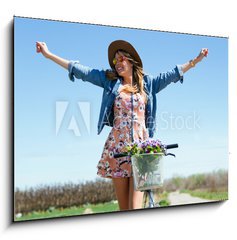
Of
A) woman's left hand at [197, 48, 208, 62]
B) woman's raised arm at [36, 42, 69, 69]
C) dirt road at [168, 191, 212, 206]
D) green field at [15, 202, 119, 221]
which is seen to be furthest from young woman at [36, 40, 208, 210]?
woman's left hand at [197, 48, 208, 62]

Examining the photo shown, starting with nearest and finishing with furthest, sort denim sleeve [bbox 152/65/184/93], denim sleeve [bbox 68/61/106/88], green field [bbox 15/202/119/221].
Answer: green field [bbox 15/202/119/221]
denim sleeve [bbox 68/61/106/88]
denim sleeve [bbox 152/65/184/93]

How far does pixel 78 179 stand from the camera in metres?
4.48

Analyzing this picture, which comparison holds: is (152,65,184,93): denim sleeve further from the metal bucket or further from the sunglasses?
the metal bucket

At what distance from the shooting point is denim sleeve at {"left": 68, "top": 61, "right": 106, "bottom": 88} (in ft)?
14.6

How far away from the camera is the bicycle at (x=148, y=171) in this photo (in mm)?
4691

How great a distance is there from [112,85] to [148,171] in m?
0.84

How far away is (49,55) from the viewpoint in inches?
172

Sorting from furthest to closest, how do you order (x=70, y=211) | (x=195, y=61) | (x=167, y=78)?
(x=195, y=61) → (x=167, y=78) → (x=70, y=211)

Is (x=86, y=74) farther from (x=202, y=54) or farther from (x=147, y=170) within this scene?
(x=202, y=54)

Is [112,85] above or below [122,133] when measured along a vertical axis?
above

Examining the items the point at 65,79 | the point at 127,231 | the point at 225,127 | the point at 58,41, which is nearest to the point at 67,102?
the point at 65,79

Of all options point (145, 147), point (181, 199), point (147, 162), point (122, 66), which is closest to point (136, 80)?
point (122, 66)

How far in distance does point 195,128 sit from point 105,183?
104cm

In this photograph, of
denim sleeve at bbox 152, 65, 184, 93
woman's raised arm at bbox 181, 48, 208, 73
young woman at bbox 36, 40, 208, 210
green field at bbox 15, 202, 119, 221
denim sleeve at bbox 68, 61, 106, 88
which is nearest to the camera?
green field at bbox 15, 202, 119, 221
